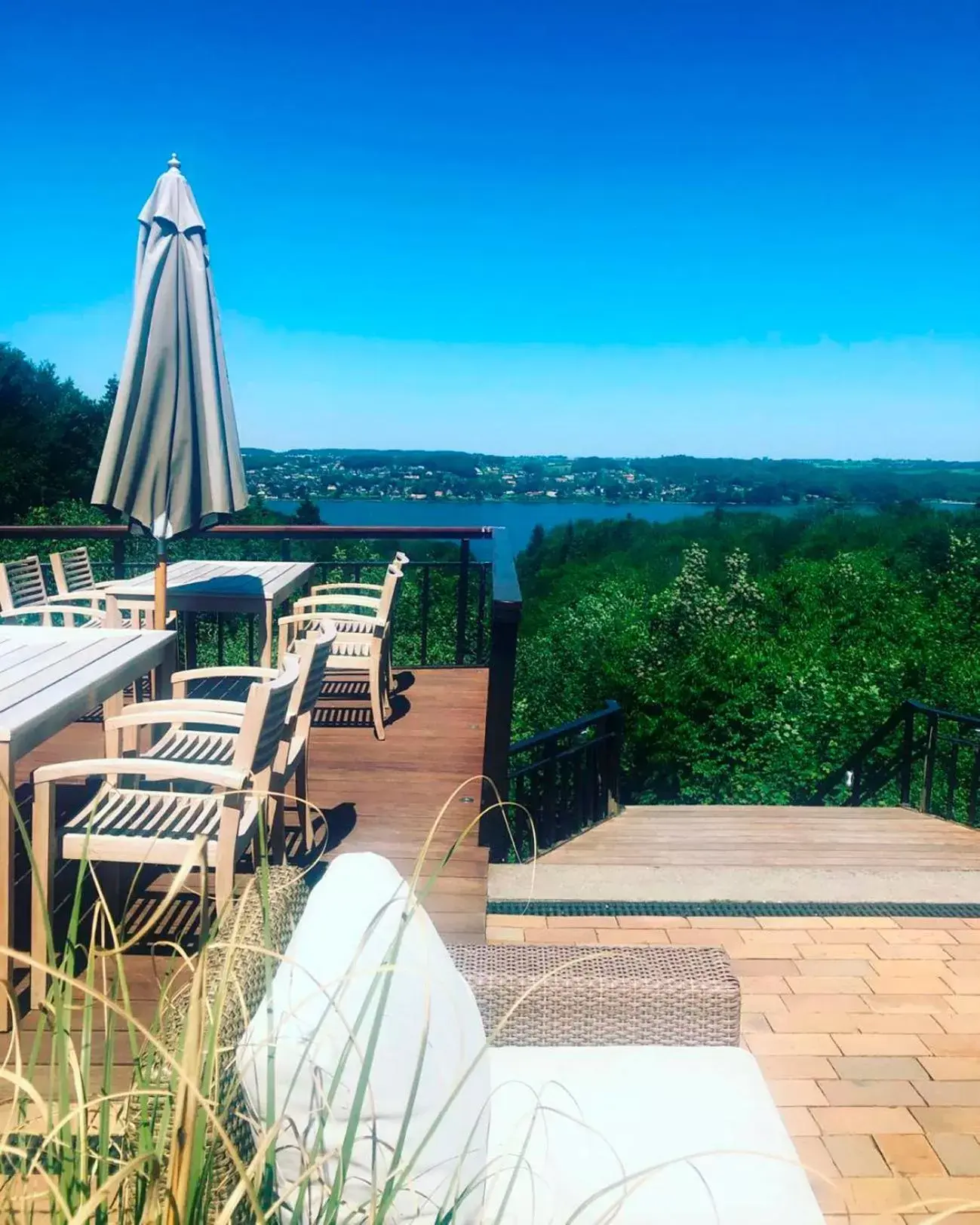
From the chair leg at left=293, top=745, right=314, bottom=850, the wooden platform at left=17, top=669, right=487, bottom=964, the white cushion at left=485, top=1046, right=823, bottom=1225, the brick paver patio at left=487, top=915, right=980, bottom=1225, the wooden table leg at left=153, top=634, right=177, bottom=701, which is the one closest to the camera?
the white cushion at left=485, top=1046, right=823, bottom=1225

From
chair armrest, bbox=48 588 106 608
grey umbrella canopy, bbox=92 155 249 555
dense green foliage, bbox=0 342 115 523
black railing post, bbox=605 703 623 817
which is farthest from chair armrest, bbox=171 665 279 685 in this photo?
dense green foliage, bbox=0 342 115 523

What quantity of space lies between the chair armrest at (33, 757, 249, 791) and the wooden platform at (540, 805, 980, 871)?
2.02 m

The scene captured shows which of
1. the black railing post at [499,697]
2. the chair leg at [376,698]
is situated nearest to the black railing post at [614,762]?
the chair leg at [376,698]

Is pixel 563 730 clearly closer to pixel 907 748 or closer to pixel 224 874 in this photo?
pixel 907 748

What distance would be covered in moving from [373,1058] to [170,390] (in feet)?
12.2

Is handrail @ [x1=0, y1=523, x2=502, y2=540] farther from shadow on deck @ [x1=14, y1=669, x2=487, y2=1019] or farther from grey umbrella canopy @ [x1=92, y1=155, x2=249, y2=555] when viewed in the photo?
grey umbrella canopy @ [x1=92, y1=155, x2=249, y2=555]

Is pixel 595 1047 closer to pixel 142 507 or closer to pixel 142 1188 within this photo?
pixel 142 1188

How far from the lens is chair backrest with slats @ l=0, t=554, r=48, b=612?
15.5 feet

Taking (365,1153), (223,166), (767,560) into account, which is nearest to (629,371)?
(767,560)

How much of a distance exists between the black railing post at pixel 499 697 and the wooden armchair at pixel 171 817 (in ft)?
3.19

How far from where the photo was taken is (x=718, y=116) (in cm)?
3244

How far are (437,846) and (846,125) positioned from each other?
35494 mm

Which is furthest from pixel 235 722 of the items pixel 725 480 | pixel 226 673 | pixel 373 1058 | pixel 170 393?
pixel 725 480

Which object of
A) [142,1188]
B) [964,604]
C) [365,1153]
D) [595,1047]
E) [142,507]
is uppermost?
[142,507]
